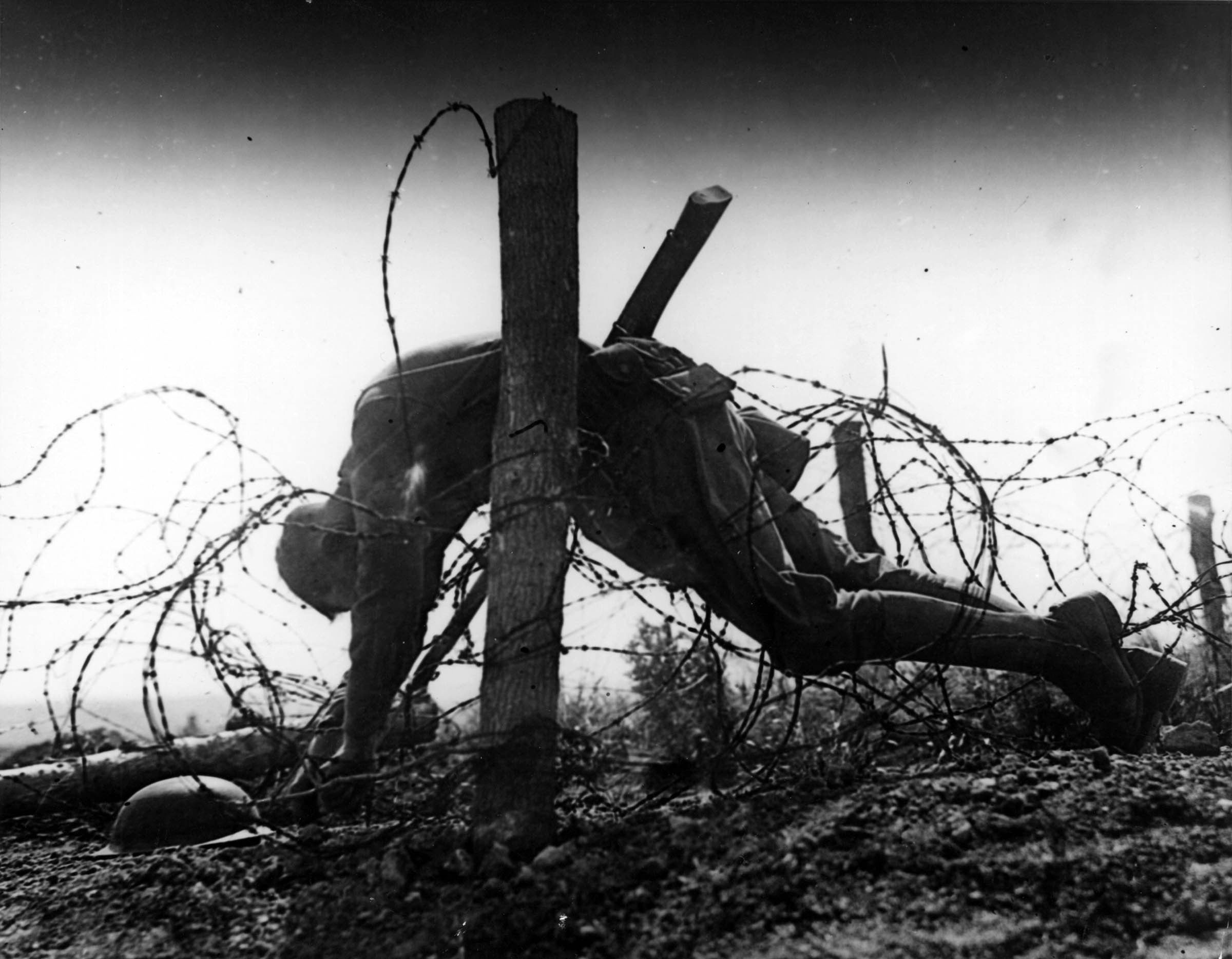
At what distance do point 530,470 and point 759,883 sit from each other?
4.46ft

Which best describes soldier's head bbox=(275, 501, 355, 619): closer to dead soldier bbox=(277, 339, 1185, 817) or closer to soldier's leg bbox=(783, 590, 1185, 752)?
dead soldier bbox=(277, 339, 1185, 817)

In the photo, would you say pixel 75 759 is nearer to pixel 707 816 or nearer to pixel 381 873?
pixel 381 873

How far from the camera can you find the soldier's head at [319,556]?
3.31 metres

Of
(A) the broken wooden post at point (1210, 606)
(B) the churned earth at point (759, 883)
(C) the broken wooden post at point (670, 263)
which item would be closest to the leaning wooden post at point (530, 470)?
(B) the churned earth at point (759, 883)

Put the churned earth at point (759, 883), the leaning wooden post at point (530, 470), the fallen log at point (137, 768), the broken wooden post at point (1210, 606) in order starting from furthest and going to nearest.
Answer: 1. the broken wooden post at point (1210, 606)
2. the fallen log at point (137, 768)
3. the leaning wooden post at point (530, 470)
4. the churned earth at point (759, 883)

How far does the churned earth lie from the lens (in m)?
1.99

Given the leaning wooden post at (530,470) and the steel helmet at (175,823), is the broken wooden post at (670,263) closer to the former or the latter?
the leaning wooden post at (530,470)

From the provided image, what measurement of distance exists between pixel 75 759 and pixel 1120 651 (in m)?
4.68

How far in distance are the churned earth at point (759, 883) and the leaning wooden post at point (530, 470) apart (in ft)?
0.74

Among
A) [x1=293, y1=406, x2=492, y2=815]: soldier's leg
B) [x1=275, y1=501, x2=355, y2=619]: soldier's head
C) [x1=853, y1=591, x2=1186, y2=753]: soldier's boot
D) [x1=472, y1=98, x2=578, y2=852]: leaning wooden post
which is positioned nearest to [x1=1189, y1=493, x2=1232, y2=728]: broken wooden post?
[x1=853, y1=591, x2=1186, y2=753]: soldier's boot

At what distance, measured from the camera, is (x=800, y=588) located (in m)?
3.22

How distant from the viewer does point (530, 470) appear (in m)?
2.76

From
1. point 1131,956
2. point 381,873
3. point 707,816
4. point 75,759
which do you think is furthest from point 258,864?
point 1131,956

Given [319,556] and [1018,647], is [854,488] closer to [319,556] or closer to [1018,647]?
[1018,647]
